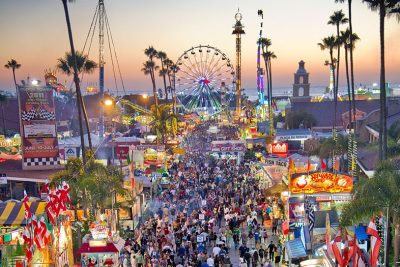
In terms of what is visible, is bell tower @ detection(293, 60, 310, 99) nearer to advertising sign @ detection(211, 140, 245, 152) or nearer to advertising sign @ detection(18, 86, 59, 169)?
advertising sign @ detection(211, 140, 245, 152)

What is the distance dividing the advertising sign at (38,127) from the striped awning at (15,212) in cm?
1018

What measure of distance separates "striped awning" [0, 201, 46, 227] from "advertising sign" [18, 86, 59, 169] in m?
10.2

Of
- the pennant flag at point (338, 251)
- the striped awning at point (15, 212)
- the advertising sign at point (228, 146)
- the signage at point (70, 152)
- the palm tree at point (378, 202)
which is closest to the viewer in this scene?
the pennant flag at point (338, 251)

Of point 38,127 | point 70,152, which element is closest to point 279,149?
point 70,152

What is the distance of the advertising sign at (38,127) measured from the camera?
28844mm

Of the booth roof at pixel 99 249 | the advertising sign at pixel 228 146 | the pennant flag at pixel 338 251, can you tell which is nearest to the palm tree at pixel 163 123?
the advertising sign at pixel 228 146

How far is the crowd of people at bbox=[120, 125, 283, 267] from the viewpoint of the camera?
63.6 ft

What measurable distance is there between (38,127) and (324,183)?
16.8m

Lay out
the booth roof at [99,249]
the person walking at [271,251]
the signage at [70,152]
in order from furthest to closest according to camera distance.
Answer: the signage at [70,152]
the person walking at [271,251]
the booth roof at [99,249]

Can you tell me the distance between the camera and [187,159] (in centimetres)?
4525

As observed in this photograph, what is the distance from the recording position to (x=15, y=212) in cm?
1906

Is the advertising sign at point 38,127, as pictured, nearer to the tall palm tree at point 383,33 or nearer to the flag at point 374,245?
the tall palm tree at point 383,33

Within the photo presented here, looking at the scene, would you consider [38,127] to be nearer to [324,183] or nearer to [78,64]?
[78,64]

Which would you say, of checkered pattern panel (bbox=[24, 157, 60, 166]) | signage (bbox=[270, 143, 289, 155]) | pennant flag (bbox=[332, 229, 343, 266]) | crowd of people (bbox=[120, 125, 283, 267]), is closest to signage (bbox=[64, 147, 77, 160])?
checkered pattern panel (bbox=[24, 157, 60, 166])
